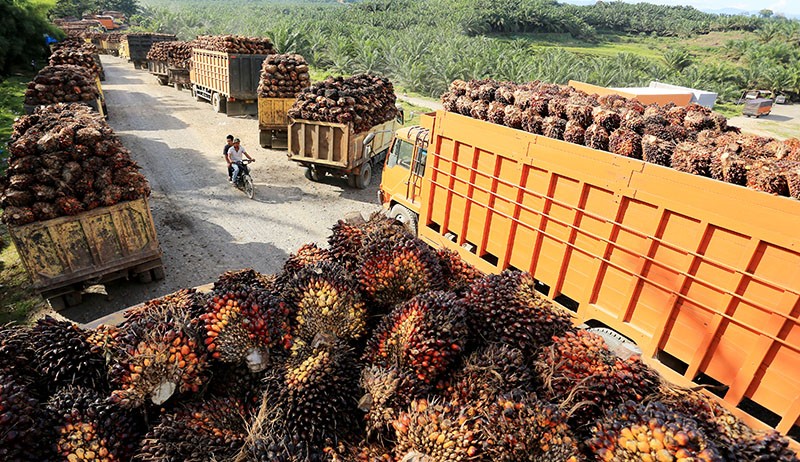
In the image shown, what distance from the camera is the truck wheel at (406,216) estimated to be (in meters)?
8.78

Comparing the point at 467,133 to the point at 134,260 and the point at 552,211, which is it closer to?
the point at 552,211

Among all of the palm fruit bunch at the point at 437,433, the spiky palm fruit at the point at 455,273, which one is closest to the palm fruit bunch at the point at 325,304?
the palm fruit bunch at the point at 437,433

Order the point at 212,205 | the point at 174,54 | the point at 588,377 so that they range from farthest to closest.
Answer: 1. the point at 174,54
2. the point at 212,205
3. the point at 588,377

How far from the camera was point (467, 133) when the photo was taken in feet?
22.4

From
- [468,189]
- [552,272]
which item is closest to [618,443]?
[552,272]

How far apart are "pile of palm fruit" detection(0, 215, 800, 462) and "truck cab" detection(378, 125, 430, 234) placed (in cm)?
Result: 563

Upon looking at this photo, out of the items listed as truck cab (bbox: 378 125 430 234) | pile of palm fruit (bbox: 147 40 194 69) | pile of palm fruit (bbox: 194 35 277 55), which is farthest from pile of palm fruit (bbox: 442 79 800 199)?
pile of palm fruit (bbox: 147 40 194 69)

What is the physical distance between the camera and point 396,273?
3393 mm

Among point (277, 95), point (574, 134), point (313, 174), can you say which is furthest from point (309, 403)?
point (277, 95)

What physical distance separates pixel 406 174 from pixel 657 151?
5.07 metres

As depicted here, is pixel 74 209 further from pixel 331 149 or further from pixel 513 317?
pixel 331 149

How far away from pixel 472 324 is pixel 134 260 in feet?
22.0

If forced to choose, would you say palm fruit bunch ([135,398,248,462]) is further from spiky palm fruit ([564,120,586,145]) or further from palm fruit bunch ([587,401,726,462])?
spiky palm fruit ([564,120,586,145])

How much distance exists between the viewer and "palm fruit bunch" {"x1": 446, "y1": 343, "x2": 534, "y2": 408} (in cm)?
254
